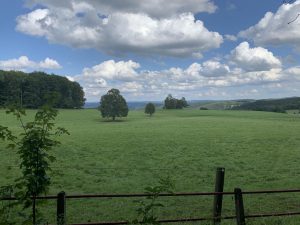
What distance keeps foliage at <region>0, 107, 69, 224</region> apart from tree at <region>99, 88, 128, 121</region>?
101m

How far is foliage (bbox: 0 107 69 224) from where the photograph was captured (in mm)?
6238

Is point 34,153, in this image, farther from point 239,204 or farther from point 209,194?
point 239,204

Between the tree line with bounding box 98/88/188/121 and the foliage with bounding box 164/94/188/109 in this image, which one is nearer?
the tree line with bounding box 98/88/188/121

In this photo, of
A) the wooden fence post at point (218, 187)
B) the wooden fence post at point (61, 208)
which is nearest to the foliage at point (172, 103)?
the wooden fence post at point (218, 187)

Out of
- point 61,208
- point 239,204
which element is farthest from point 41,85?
point 61,208

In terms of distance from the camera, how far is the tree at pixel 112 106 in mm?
106938

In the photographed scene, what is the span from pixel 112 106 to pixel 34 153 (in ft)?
331

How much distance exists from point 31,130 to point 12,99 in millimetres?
800

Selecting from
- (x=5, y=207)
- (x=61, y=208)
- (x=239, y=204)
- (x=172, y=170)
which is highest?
(x=5, y=207)

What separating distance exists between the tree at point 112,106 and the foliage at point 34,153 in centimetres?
10054

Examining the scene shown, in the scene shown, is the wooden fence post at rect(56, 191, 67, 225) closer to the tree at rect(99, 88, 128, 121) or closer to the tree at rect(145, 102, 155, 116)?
the tree at rect(99, 88, 128, 121)

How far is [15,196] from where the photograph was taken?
21.1 feet

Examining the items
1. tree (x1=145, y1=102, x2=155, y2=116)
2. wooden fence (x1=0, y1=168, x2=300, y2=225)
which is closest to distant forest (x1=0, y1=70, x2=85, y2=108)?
tree (x1=145, y1=102, x2=155, y2=116)

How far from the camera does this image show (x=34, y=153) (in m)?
6.25
